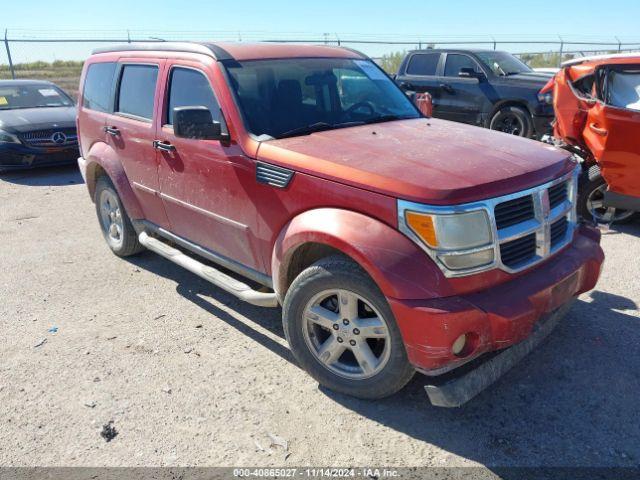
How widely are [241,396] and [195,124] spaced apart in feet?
5.55

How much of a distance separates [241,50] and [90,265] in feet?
8.97

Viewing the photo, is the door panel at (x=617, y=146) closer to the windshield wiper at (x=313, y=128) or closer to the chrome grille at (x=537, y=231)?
the chrome grille at (x=537, y=231)

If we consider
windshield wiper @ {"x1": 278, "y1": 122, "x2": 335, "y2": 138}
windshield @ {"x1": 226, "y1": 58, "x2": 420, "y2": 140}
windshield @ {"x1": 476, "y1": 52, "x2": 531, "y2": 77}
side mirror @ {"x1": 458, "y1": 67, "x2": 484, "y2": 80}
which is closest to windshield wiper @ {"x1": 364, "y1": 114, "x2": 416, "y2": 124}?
windshield @ {"x1": 226, "y1": 58, "x2": 420, "y2": 140}

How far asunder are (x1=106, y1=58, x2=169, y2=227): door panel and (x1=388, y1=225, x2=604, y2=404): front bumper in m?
2.62

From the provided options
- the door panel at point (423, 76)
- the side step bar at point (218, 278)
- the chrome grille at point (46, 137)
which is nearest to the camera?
the side step bar at point (218, 278)

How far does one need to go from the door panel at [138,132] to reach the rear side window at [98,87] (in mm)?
224

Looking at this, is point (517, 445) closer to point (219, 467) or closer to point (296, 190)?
point (219, 467)

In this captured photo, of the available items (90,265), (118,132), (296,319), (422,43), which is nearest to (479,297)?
(296,319)

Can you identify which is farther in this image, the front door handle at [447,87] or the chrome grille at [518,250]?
the front door handle at [447,87]

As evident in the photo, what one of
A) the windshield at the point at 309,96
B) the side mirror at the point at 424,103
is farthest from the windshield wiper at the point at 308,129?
the side mirror at the point at 424,103

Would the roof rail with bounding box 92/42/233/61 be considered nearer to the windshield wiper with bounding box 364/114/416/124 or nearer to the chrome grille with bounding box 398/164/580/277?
the windshield wiper with bounding box 364/114/416/124

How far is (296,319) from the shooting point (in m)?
3.20

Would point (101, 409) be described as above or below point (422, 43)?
below

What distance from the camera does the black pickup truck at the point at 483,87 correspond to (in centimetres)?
960
